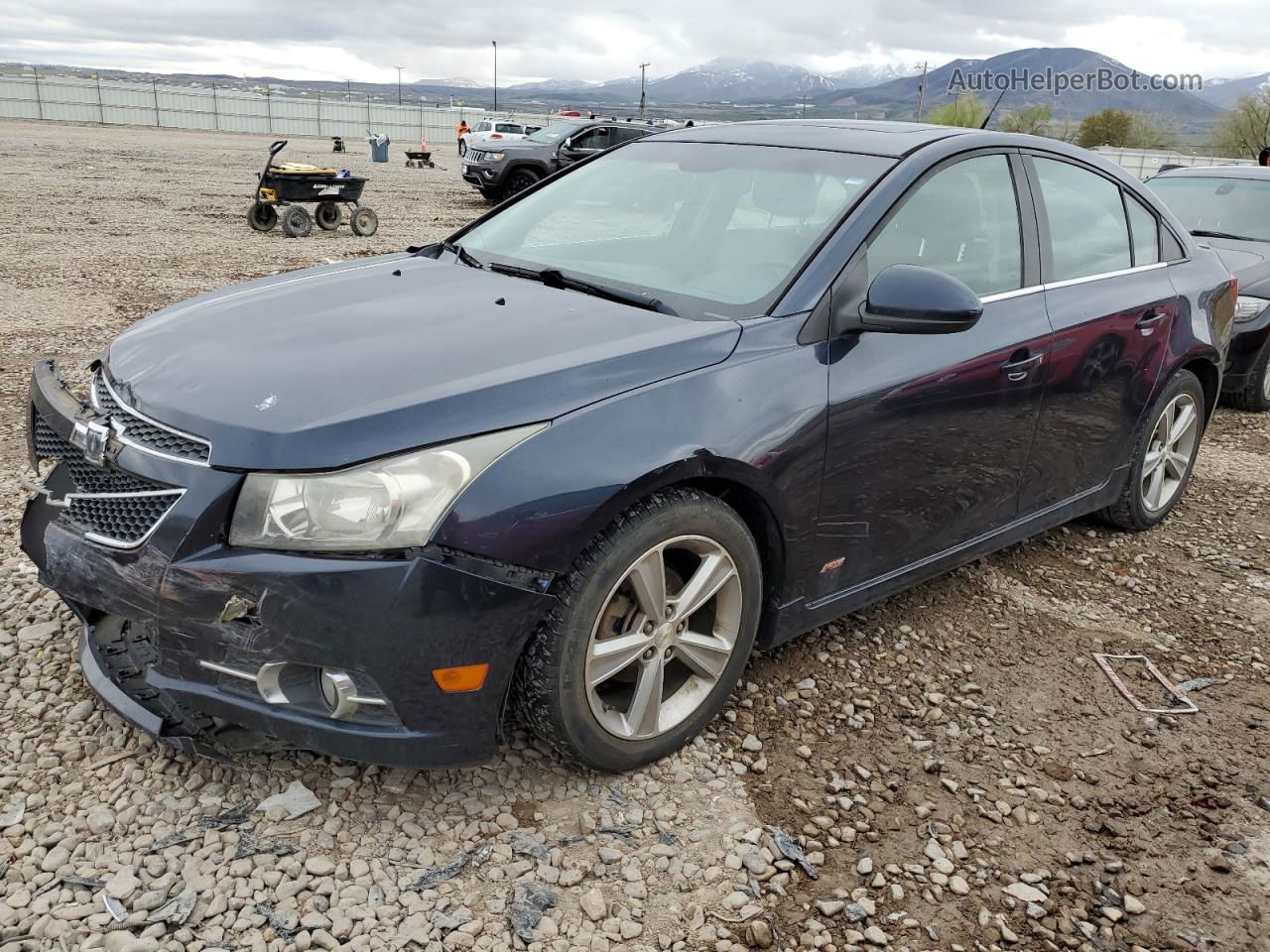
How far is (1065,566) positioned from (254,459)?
3.48m

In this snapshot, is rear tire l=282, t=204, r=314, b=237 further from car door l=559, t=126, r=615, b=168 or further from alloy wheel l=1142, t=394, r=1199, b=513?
alloy wheel l=1142, t=394, r=1199, b=513

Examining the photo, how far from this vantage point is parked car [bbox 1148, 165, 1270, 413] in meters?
6.89

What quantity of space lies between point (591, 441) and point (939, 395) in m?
1.32

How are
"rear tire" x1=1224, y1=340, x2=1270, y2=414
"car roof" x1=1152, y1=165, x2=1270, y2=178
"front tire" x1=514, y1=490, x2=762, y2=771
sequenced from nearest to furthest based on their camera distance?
"front tire" x1=514, y1=490, x2=762, y2=771, "rear tire" x1=1224, y1=340, x2=1270, y2=414, "car roof" x1=1152, y1=165, x2=1270, y2=178

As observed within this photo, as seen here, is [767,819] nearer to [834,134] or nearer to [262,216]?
[834,134]

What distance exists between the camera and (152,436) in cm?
241

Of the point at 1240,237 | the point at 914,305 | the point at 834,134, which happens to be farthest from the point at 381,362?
the point at 1240,237

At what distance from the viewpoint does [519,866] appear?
2430 millimetres

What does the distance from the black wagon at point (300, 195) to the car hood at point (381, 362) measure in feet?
34.4

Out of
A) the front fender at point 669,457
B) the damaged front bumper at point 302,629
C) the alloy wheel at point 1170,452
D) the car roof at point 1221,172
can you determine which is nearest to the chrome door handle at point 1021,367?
the front fender at point 669,457

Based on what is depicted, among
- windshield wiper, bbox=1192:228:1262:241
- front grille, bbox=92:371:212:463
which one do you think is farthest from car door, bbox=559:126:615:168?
front grille, bbox=92:371:212:463

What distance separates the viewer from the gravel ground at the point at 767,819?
228cm

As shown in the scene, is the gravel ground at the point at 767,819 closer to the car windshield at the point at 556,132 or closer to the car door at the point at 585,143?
the car door at the point at 585,143

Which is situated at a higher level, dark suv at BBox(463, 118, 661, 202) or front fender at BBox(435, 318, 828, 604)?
dark suv at BBox(463, 118, 661, 202)
